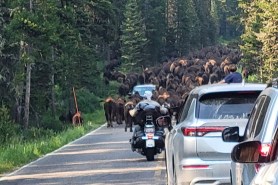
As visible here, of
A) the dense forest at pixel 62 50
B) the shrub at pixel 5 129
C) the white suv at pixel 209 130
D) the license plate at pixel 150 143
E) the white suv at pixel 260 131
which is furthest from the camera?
the dense forest at pixel 62 50

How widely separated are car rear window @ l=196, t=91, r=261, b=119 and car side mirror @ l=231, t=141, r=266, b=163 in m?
4.37

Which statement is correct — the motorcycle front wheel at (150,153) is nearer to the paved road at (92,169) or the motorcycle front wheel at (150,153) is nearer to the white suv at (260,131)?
the paved road at (92,169)

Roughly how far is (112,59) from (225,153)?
285 ft

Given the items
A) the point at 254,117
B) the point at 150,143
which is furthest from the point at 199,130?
the point at 150,143

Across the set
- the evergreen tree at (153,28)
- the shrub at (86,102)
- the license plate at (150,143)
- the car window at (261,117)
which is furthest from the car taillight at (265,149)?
the evergreen tree at (153,28)

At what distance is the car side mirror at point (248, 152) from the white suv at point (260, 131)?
0.10 feet

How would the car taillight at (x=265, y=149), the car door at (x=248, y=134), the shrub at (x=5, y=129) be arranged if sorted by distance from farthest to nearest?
the shrub at (x=5, y=129)
the car door at (x=248, y=134)
the car taillight at (x=265, y=149)

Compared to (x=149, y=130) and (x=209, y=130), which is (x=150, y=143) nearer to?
(x=149, y=130)

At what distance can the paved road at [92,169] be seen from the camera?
16.1m

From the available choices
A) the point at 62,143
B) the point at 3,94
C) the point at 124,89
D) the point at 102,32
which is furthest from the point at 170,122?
the point at 124,89

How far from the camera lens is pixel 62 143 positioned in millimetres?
28688

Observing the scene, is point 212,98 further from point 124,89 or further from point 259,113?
point 124,89

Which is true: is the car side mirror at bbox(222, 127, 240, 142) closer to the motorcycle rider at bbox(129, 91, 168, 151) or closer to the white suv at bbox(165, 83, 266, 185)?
the white suv at bbox(165, 83, 266, 185)

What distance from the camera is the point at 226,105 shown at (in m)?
10.9
